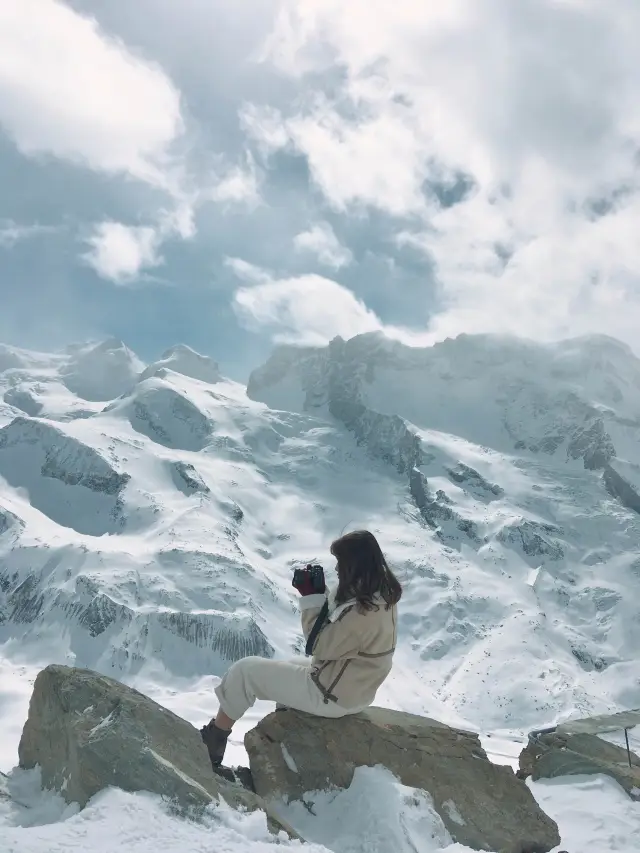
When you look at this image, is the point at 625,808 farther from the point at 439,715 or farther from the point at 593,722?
the point at 439,715

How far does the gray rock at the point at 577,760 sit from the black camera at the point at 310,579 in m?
9.00

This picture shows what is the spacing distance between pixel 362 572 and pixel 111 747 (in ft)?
11.3

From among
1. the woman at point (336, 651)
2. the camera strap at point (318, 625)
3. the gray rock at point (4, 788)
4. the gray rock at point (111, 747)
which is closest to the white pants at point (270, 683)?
the woman at point (336, 651)

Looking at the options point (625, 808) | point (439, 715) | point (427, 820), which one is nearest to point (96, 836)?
point (427, 820)

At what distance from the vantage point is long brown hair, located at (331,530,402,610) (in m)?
8.65

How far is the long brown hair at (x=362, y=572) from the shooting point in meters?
8.65

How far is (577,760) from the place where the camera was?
48.7 ft

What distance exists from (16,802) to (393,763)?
4.96m

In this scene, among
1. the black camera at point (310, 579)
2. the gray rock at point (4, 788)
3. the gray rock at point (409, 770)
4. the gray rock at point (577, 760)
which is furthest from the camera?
the gray rock at point (577, 760)

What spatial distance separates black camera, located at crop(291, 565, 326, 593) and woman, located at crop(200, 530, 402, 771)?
0.04 ft

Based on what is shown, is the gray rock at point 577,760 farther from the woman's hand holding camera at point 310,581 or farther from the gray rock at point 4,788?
the gray rock at point 4,788

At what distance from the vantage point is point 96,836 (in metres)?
5.87

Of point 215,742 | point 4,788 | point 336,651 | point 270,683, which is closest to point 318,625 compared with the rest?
point 336,651

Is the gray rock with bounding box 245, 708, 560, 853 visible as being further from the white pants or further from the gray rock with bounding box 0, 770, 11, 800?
the gray rock with bounding box 0, 770, 11, 800
